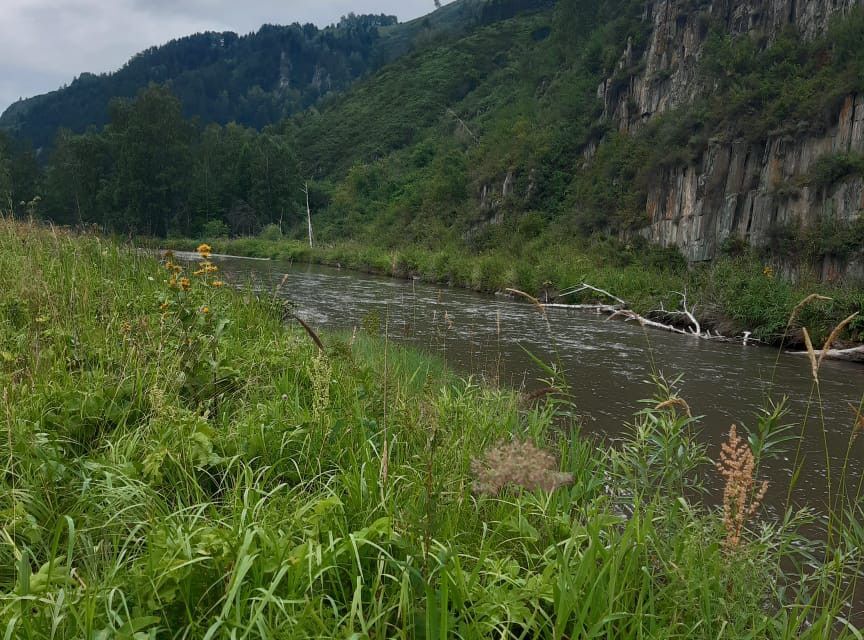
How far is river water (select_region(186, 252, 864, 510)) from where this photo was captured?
5.73 metres

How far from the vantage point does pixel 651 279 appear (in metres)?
18.6

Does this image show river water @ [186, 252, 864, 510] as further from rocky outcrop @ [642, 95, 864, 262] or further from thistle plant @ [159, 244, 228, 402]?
rocky outcrop @ [642, 95, 864, 262]

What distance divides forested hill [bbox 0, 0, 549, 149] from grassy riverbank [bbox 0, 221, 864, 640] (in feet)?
499

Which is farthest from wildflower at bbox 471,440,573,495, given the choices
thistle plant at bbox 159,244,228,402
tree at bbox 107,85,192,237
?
tree at bbox 107,85,192,237

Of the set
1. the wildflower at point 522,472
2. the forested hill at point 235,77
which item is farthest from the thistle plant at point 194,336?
the forested hill at point 235,77

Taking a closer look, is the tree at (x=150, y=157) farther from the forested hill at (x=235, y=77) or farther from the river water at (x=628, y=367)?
the forested hill at (x=235, y=77)

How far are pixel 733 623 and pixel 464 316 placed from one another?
1181 cm

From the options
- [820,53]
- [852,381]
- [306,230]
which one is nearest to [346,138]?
[306,230]

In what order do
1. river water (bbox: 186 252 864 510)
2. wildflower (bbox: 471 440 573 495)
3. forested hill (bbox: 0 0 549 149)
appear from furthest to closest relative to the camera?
forested hill (bbox: 0 0 549 149) < river water (bbox: 186 252 864 510) < wildflower (bbox: 471 440 573 495)

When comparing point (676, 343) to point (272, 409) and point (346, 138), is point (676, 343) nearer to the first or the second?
point (272, 409)

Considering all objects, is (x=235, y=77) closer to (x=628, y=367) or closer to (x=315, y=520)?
(x=628, y=367)

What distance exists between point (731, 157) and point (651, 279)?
20.7ft

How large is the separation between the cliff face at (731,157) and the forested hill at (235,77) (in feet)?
413

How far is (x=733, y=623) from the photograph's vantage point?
2195 mm
